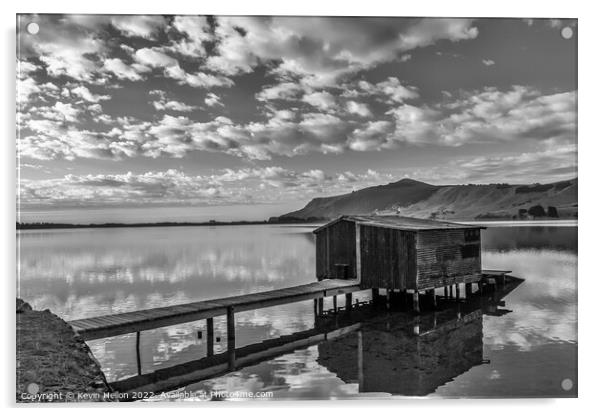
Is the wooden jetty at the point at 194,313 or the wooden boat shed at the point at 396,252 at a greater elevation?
the wooden boat shed at the point at 396,252

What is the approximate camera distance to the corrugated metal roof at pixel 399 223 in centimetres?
2643

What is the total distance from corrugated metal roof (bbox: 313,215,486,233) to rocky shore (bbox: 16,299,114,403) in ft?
54.0

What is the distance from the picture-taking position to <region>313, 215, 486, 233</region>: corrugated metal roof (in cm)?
2643

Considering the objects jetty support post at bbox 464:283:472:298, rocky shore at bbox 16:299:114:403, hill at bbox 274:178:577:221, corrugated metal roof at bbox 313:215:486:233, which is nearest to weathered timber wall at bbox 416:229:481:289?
corrugated metal roof at bbox 313:215:486:233

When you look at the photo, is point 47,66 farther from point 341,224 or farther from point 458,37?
point 341,224

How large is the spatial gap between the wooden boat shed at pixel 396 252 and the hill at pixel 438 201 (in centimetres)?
86

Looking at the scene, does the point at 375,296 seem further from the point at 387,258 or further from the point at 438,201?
the point at 438,201

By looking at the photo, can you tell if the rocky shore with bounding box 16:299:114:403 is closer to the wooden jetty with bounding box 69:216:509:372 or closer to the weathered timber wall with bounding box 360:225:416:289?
the wooden jetty with bounding box 69:216:509:372

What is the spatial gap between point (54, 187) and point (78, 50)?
465cm

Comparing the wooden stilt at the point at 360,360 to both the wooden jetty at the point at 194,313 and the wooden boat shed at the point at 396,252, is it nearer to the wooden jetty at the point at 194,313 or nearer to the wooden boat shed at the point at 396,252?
the wooden jetty at the point at 194,313

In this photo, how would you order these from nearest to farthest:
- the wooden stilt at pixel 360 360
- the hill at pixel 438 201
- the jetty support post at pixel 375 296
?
the wooden stilt at pixel 360 360 < the hill at pixel 438 201 < the jetty support post at pixel 375 296

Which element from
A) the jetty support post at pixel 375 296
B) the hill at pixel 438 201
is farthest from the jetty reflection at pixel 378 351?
the hill at pixel 438 201

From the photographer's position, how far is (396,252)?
87.0 ft

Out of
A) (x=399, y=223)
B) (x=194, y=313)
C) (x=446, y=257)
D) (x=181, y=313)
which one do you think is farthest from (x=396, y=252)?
(x=181, y=313)
